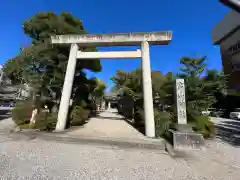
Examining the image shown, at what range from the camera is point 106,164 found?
350 centimetres

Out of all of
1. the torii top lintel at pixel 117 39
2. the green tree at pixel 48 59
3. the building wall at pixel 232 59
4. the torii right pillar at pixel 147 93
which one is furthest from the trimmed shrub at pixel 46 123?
the building wall at pixel 232 59

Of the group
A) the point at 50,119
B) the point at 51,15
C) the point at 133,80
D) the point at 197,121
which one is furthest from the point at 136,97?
the point at 51,15

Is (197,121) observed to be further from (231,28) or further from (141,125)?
(231,28)

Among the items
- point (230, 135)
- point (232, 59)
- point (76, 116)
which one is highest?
point (232, 59)

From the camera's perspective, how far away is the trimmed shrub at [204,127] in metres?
6.64

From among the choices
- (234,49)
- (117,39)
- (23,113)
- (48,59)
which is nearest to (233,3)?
(117,39)

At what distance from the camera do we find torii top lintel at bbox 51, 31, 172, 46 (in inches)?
267

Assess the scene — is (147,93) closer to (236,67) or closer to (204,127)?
(204,127)

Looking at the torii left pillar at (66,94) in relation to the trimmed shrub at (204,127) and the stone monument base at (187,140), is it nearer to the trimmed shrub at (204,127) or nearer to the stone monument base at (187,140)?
the stone monument base at (187,140)

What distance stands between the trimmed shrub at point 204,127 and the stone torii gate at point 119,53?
7.95ft

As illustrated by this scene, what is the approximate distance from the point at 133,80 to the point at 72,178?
9.19 metres

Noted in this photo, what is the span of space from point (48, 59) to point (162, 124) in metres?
7.50

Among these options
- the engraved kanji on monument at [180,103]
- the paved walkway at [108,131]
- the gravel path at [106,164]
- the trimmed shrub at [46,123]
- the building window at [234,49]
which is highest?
the building window at [234,49]

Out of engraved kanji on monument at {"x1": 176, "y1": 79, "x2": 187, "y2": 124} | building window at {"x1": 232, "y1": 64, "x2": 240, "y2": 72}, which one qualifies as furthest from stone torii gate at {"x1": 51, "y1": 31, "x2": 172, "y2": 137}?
building window at {"x1": 232, "y1": 64, "x2": 240, "y2": 72}
